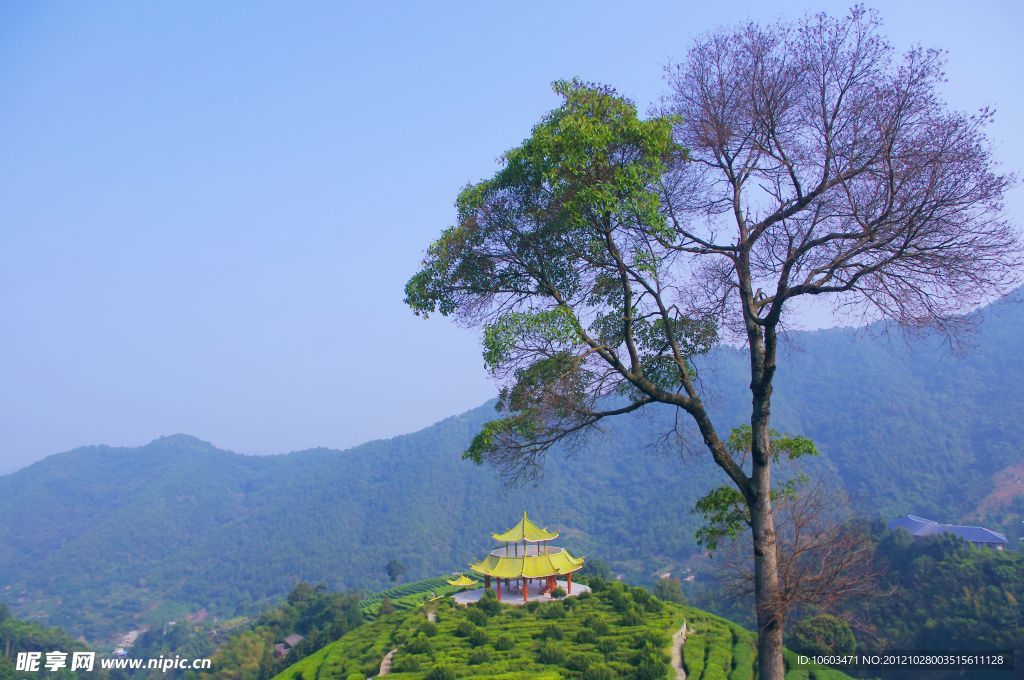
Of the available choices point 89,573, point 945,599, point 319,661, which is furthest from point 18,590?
point 945,599

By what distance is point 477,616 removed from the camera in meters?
20.1

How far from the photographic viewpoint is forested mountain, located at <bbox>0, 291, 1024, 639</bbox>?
6769 cm

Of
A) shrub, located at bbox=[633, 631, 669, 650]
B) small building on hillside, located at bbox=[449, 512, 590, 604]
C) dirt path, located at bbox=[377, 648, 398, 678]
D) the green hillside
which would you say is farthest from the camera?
small building on hillside, located at bbox=[449, 512, 590, 604]

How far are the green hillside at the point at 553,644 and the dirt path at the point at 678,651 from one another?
0.17 metres

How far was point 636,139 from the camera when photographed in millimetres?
5699

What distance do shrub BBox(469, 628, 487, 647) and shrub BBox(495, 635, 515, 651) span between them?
37 centimetres

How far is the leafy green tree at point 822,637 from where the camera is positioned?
22.5m

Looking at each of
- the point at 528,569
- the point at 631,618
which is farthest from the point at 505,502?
the point at 631,618

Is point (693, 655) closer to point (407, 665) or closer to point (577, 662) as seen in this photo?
point (577, 662)

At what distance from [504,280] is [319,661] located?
18.4 metres

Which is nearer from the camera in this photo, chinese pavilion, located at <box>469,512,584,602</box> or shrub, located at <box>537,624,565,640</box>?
shrub, located at <box>537,624,565,640</box>

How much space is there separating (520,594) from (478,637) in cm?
562

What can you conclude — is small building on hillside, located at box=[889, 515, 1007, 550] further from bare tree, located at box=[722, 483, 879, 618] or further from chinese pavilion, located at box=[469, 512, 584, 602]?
bare tree, located at box=[722, 483, 879, 618]

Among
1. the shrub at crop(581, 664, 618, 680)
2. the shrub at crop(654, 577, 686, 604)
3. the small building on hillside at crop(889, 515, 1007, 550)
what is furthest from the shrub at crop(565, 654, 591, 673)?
the small building on hillside at crop(889, 515, 1007, 550)
